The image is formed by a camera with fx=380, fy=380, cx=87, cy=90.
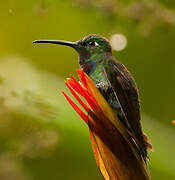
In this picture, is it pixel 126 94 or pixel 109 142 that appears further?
pixel 126 94

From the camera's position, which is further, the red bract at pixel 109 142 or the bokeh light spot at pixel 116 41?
the bokeh light spot at pixel 116 41

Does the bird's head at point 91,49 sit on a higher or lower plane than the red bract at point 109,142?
higher

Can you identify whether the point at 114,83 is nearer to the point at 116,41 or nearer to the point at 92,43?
the point at 92,43

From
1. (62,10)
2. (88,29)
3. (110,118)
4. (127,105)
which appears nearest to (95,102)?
(110,118)

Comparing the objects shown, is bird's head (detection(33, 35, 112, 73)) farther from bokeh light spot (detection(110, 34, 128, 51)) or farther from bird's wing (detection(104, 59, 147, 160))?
bokeh light spot (detection(110, 34, 128, 51))

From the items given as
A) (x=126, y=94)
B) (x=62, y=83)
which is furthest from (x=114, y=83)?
(x=62, y=83)

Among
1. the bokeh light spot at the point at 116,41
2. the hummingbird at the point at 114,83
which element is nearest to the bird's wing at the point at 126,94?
the hummingbird at the point at 114,83

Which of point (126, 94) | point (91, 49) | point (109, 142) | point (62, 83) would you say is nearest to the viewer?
point (109, 142)

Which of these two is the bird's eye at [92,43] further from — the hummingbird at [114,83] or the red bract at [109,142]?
the red bract at [109,142]
